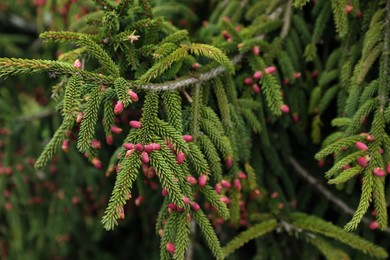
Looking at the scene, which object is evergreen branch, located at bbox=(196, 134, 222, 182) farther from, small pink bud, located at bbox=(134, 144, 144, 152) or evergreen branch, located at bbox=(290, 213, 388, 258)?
evergreen branch, located at bbox=(290, 213, 388, 258)

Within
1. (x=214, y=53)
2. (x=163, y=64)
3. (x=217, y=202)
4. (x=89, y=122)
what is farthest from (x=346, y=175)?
(x=89, y=122)

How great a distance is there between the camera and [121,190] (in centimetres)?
147

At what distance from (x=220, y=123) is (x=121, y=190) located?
22.4 inches

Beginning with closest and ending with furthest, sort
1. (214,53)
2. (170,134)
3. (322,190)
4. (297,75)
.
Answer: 1. (170,134)
2. (214,53)
3. (297,75)
4. (322,190)

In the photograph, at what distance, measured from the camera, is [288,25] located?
2324 mm

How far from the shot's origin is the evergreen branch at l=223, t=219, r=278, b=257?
2100 millimetres

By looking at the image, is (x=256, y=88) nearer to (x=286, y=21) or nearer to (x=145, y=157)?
(x=286, y=21)

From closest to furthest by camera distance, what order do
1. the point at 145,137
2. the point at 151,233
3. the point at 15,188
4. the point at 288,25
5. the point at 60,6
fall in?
the point at 145,137, the point at 288,25, the point at 60,6, the point at 15,188, the point at 151,233

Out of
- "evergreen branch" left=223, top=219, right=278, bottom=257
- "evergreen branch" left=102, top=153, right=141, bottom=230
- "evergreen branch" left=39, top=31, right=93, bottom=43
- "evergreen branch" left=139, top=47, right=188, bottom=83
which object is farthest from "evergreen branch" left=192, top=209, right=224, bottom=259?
"evergreen branch" left=39, top=31, right=93, bottom=43

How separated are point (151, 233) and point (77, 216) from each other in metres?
0.62

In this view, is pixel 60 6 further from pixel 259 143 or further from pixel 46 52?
pixel 259 143

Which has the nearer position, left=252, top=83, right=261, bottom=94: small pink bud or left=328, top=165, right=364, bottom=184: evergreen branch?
left=328, top=165, right=364, bottom=184: evergreen branch

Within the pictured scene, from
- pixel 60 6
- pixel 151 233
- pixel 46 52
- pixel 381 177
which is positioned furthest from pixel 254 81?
pixel 46 52

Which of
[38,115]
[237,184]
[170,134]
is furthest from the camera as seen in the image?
[38,115]
